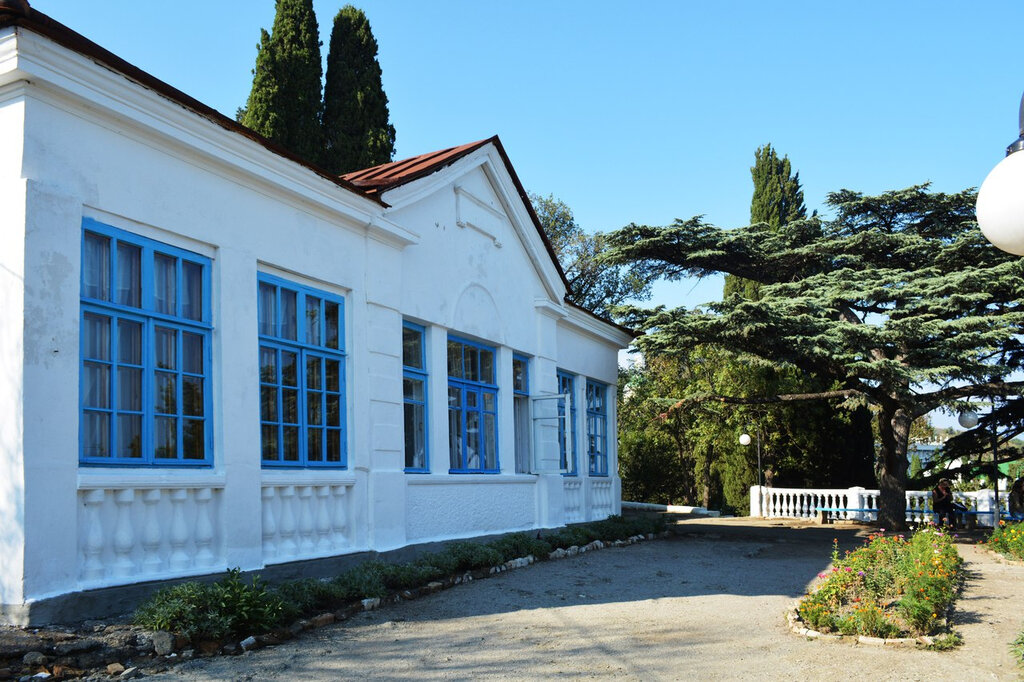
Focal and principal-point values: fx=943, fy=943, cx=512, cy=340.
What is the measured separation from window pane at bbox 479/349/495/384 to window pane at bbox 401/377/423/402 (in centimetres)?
186

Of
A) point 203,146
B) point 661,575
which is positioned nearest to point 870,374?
point 661,575

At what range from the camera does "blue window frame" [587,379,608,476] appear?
751 inches

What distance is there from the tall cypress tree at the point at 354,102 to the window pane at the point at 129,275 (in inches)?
878

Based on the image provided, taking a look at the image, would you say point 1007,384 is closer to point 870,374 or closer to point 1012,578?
point 870,374

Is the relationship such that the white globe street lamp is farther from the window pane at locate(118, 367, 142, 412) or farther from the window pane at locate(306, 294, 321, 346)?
the window pane at locate(306, 294, 321, 346)

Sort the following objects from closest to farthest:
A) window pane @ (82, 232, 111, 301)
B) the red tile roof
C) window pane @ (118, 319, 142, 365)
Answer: window pane @ (82, 232, 111, 301) < window pane @ (118, 319, 142, 365) < the red tile roof

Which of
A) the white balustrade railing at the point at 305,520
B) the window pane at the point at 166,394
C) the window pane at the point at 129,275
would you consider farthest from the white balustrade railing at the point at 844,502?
the window pane at the point at 129,275

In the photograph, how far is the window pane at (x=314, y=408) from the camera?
1012 cm

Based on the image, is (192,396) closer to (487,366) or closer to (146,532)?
(146,532)

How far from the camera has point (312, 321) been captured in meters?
10.3

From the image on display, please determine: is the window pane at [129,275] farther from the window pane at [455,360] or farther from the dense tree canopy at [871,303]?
the dense tree canopy at [871,303]

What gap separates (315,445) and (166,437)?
7.02ft

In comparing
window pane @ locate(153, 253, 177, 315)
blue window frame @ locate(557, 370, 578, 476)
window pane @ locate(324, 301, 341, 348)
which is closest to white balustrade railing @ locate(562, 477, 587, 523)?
blue window frame @ locate(557, 370, 578, 476)

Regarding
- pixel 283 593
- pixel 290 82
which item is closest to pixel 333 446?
pixel 283 593
